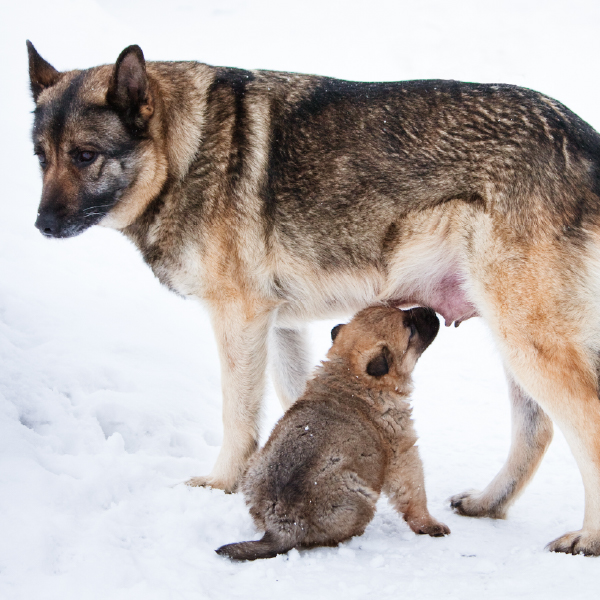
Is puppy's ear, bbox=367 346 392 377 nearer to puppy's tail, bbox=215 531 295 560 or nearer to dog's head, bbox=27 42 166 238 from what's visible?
puppy's tail, bbox=215 531 295 560

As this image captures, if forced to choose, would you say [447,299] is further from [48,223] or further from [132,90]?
[48,223]

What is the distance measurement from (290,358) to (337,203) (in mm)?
1421

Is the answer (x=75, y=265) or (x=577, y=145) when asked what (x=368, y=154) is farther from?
(x=75, y=265)

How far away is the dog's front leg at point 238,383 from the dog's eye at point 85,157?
1.17 meters

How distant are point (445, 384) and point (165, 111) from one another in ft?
13.2

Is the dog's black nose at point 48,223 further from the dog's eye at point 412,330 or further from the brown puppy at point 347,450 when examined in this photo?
the dog's eye at point 412,330

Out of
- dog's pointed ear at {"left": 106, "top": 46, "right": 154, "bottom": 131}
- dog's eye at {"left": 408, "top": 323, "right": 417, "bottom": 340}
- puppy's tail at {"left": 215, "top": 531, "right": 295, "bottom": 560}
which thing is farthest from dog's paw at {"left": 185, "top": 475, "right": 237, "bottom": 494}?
dog's pointed ear at {"left": 106, "top": 46, "right": 154, "bottom": 131}

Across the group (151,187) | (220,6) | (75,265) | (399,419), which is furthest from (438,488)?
(220,6)

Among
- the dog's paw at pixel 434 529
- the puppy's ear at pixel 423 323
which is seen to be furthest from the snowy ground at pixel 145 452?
the puppy's ear at pixel 423 323

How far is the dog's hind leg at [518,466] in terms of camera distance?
3846 mm

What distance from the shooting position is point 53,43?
→ 1084cm

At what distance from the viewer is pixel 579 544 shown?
3094 mm

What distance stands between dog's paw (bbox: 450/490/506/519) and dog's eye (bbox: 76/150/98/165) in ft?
10.4

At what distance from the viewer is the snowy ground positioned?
8.48 ft
